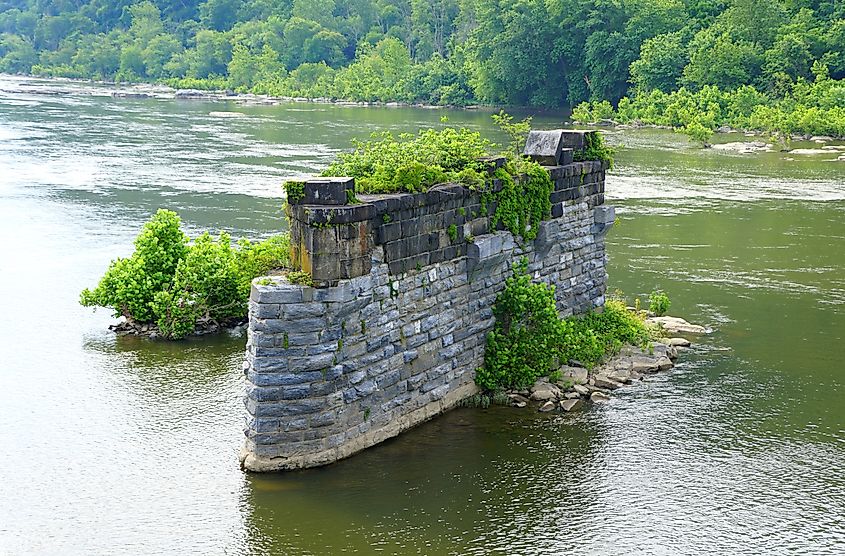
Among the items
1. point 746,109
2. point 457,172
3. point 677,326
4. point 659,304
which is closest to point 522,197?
point 457,172

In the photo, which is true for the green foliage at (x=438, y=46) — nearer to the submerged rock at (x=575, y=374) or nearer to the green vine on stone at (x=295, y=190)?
the submerged rock at (x=575, y=374)

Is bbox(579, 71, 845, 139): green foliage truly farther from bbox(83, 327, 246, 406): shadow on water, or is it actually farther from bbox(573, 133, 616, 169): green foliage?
bbox(83, 327, 246, 406): shadow on water

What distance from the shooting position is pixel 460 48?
98688 millimetres

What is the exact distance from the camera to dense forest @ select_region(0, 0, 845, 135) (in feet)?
230

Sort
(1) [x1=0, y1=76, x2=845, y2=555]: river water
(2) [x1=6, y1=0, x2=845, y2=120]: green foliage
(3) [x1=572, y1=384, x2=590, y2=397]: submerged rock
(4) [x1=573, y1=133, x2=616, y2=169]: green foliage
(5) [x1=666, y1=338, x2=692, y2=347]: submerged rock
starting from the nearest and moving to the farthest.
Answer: (1) [x1=0, y1=76, x2=845, y2=555]: river water → (3) [x1=572, y1=384, x2=590, y2=397]: submerged rock → (4) [x1=573, y1=133, x2=616, y2=169]: green foliage → (5) [x1=666, y1=338, x2=692, y2=347]: submerged rock → (2) [x1=6, y1=0, x2=845, y2=120]: green foliage

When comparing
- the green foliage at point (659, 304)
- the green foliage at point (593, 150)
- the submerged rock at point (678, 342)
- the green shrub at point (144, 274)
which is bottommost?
the submerged rock at point (678, 342)

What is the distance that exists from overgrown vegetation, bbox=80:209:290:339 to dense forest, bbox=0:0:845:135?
41.1m

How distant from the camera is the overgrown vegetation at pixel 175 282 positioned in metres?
22.4

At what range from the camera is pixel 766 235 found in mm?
32562


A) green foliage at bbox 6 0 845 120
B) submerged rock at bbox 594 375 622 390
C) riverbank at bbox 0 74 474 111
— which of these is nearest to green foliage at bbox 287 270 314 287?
submerged rock at bbox 594 375 622 390

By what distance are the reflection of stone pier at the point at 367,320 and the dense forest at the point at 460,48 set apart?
143ft

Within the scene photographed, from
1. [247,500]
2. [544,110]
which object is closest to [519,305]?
[247,500]

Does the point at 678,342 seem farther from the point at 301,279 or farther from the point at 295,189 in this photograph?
the point at 295,189

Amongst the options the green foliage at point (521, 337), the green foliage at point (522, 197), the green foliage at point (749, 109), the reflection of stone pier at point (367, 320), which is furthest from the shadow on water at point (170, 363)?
the green foliage at point (749, 109)
